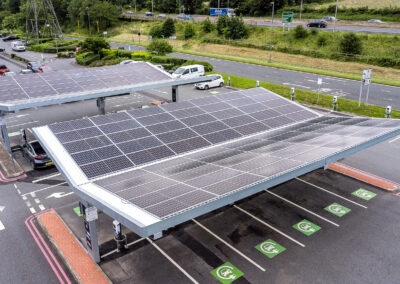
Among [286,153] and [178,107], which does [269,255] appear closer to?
[286,153]

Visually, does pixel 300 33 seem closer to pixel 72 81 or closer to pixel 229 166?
pixel 72 81

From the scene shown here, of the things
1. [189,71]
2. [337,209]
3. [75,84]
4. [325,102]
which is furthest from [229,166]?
[189,71]

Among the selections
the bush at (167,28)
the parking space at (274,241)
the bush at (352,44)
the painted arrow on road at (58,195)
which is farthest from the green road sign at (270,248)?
the bush at (167,28)

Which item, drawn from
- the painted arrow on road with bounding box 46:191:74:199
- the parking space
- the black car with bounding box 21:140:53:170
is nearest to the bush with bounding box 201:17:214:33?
the black car with bounding box 21:140:53:170

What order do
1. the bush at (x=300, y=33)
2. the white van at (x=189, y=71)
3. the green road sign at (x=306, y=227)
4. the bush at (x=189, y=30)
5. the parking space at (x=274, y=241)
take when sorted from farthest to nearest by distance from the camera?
1. the bush at (x=189, y=30)
2. the bush at (x=300, y=33)
3. the white van at (x=189, y=71)
4. the green road sign at (x=306, y=227)
5. the parking space at (x=274, y=241)

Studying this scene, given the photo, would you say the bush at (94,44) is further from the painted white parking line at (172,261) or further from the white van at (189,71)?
the painted white parking line at (172,261)

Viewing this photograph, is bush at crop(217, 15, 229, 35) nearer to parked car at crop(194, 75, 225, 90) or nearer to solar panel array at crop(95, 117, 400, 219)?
parked car at crop(194, 75, 225, 90)
